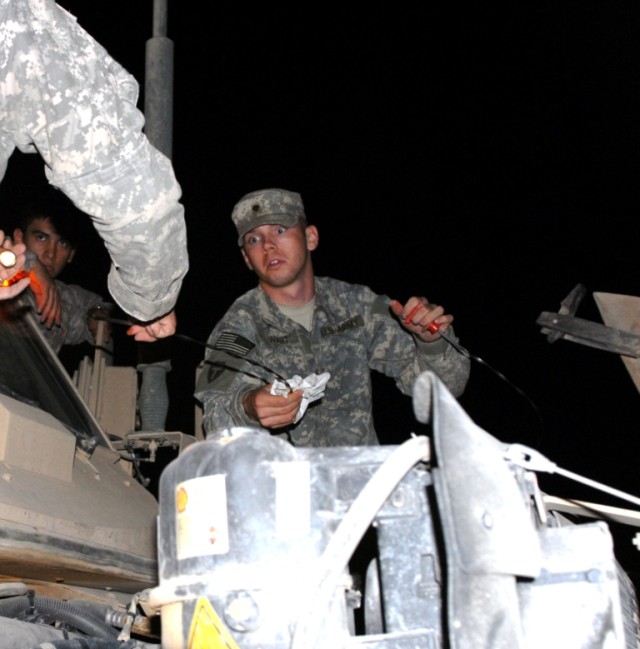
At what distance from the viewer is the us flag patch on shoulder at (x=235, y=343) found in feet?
14.0

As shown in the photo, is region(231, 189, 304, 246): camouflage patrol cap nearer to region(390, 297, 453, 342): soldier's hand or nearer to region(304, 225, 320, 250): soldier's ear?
region(304, 225, 320, 250): soldier's ear

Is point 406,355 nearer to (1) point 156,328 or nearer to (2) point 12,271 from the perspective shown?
(1) point 156,328

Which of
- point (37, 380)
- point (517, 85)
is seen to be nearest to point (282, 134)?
point (517, 85)

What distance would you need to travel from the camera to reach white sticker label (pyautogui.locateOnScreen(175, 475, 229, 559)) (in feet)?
4.45

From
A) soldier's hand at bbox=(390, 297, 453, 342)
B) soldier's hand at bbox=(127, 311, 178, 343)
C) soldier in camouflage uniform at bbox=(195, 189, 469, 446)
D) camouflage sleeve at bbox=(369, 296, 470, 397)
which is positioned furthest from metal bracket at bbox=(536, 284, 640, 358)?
soldier's hand at bbox=(127, 311, 178, 343)

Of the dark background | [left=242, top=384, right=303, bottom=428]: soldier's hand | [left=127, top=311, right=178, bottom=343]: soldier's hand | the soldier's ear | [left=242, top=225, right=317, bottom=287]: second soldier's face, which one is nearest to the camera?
[left=127, top=311, right=178, bottom=343]: soldier's hand

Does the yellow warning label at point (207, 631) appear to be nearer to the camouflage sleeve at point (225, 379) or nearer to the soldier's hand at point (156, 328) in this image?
the soldier's hand at point (156, 328)

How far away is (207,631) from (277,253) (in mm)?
3309

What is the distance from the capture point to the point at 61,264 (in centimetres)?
569

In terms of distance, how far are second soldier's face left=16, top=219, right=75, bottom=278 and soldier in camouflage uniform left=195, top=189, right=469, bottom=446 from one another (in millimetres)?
1469

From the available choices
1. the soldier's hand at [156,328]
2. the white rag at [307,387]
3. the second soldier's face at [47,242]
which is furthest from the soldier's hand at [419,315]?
the second soldier's face at [47,242]

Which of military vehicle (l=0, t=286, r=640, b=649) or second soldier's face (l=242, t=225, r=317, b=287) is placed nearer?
military vehicle (l=0, t=286, r=640, b=649)

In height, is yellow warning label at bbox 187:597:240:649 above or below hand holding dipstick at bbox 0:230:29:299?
below

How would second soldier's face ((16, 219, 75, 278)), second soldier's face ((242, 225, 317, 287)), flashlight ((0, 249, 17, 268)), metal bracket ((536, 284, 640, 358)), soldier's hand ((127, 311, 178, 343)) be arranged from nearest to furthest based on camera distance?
flashlight ((0, 249, 17, 268))
metal bracket ((536, 284, 640, 358))
soldier's hand ((127, 311, 178, 343))
second soldier's face ((242, 225, 317, 287))
second soldier's face ((16, 219, 75, 278))
